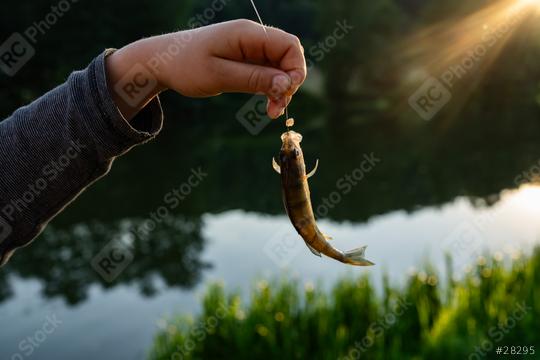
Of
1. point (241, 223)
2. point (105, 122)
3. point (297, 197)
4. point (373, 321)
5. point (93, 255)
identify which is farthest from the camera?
point (241, 223)

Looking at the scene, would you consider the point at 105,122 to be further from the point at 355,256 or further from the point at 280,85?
the point at 355,256

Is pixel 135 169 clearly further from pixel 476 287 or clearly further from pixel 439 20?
pixel 439 20

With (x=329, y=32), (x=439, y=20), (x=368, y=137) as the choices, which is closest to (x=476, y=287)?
(x=368, y=137)

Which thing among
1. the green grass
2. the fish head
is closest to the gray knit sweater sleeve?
the fish head

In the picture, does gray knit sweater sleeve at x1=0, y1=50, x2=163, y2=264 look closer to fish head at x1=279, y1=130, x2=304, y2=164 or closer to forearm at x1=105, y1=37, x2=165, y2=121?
forearm at x1=105, y1=37, x2=165, y2=121

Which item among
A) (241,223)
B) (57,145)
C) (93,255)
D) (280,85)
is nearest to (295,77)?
(280,85)
